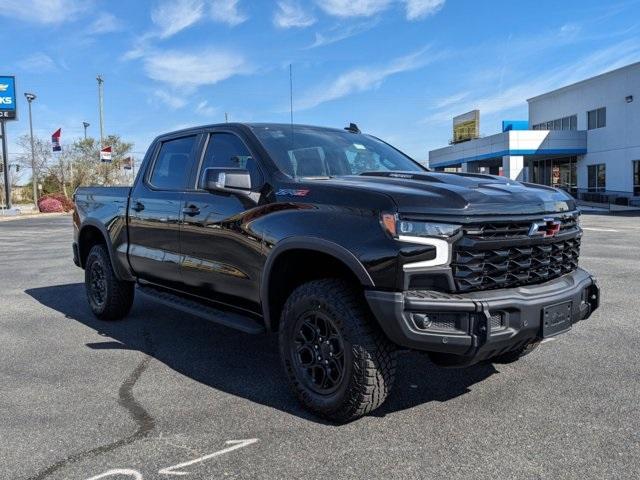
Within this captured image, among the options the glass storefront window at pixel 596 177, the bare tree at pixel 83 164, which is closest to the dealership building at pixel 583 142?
the glass storefront window at pixel 596 177

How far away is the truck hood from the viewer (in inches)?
129

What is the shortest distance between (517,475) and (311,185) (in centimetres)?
200

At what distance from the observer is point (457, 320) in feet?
10.4

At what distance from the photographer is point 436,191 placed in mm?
3420

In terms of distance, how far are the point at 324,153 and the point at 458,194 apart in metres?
1.49

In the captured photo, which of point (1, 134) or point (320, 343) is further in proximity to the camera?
point (1, 134)

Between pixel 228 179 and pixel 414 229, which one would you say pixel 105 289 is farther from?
pixel 414 229

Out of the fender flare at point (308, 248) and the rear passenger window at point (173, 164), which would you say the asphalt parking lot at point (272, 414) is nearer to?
the fender flare at point (308, 248)

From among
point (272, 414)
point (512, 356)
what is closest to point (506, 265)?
point (512, 356)

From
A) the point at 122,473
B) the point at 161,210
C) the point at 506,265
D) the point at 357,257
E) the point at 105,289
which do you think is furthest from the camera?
the point at 105,289

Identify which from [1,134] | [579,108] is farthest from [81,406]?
[579,108]

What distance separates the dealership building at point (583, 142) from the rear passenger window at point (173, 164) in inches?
1411

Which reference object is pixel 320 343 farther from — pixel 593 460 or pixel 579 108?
pixel 579 108

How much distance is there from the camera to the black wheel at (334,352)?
132 inches
